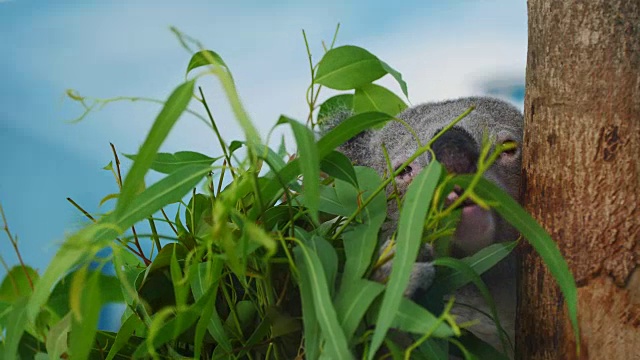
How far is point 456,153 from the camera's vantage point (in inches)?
47.7

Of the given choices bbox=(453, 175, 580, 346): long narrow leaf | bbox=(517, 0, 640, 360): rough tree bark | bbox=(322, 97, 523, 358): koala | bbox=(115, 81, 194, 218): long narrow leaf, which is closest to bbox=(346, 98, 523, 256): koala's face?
bbox=(322, 97, 523, 358): koala

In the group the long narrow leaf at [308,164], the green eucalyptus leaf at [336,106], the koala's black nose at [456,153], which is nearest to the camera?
the long narrow leaf at [308,164]

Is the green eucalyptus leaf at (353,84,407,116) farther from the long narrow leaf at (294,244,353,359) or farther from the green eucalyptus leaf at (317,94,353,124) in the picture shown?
the long narrow leaf at (294,244,353,359)

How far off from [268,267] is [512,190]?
62 centimetres

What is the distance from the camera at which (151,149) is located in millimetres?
775

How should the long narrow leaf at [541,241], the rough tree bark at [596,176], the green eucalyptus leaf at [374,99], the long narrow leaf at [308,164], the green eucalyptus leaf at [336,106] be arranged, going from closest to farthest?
the long narrow leaf at [308,164] → the long narrow leaf at [541,241] → the rough tree bark at [596,176] → the green eucalyptus leaf at [374,99] → the green eucalyptus leaf at [336,106]

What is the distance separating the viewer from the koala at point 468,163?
1.23 m

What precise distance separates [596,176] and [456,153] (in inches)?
9.9

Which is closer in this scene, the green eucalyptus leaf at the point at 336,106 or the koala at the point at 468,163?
the koala at the point at 468,163

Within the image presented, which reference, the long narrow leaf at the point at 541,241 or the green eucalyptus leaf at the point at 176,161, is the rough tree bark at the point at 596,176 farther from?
the green eucalyptus leaf at the point at 176,161

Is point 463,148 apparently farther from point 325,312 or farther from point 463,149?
point 325,312

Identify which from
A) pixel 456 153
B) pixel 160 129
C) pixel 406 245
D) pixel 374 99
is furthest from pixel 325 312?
pixel 374 99

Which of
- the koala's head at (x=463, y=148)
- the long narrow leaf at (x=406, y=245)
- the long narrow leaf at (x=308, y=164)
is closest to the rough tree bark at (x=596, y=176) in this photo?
the koala's head at (x=463, y=148)

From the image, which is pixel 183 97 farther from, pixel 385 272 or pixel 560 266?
pixel 560 266
